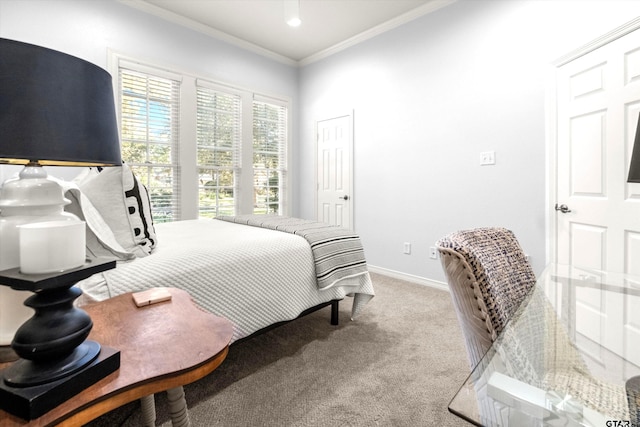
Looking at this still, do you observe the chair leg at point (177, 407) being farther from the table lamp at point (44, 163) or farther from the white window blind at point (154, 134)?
the white window blind at point (154, 134)

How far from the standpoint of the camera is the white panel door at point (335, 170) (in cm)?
425

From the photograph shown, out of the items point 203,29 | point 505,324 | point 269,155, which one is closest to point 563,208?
point 505,324

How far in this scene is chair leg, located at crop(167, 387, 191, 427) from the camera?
89 centimetres

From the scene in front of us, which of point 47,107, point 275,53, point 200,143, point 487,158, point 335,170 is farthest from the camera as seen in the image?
point 275,53

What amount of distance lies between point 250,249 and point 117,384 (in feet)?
3.88

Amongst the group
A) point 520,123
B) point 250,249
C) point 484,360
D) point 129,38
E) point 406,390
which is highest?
point 129,38

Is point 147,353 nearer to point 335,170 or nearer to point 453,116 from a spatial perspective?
point 453,116

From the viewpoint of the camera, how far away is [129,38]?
3268 mm

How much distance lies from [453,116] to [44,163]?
331 centimetres

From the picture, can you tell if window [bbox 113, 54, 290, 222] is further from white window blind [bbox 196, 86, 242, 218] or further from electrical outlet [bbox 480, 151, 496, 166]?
electrical outlet [bbox 480, 151, 496, 166]

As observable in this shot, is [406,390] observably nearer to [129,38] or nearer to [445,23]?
[445,23]

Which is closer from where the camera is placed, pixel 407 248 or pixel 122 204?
pixel 122 204

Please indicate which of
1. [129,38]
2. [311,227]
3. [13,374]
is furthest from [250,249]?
[129,38]

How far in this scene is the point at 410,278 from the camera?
3.60 metres
